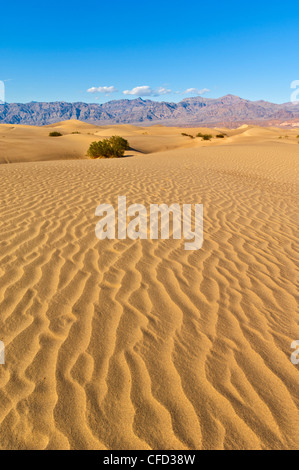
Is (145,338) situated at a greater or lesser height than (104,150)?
lesser

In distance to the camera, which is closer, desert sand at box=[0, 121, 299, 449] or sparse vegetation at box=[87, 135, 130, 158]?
desert sand at box=[0, 121, 299, 449]

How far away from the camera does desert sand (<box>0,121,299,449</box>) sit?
1.90m

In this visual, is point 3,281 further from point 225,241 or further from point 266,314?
point 225,241

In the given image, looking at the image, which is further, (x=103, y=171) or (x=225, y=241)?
(x=103, y=171)

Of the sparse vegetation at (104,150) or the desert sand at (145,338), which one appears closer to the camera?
the desert sand at (145,338)

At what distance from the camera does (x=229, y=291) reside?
3432 millimetres

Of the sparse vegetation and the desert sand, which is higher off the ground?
the sparse vegetation

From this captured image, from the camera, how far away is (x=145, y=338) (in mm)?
2615

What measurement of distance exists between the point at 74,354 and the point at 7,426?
2.14ft

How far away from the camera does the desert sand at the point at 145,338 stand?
6.22 ft

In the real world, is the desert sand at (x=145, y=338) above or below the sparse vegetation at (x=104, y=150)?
below

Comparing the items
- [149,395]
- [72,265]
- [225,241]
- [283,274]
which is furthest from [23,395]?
[225,241]

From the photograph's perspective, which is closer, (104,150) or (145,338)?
(145,338)
